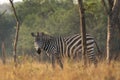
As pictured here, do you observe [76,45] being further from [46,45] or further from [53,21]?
[53,21]

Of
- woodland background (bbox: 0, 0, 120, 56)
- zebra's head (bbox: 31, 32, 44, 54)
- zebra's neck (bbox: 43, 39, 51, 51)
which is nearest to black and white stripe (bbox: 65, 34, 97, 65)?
zebra's neck (bbox: 43, 39, 51, 51)

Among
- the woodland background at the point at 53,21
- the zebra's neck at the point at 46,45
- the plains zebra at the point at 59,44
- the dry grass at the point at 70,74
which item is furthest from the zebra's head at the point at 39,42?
the woodland background at the point at 53,21

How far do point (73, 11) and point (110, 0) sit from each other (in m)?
19.4

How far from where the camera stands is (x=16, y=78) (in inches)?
402

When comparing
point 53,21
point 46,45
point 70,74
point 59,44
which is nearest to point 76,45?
point 59,44

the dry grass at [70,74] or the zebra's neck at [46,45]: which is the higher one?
the zebra's neck at [46,45]

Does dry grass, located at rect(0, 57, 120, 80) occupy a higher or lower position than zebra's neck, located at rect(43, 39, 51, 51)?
lower

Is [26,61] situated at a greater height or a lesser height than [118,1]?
lesser

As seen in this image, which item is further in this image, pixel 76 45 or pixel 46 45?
pixel 46 45

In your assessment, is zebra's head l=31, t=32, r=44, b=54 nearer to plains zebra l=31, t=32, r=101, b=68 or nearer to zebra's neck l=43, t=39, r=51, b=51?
plains zebra l=31, t=32, r=101, b=68

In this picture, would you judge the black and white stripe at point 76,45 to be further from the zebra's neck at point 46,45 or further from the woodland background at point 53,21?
the woodland background at point 53,21

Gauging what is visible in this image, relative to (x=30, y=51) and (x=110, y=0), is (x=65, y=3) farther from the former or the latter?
(x=110, y=0)

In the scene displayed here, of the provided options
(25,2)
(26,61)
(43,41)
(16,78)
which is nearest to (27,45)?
(25,2)

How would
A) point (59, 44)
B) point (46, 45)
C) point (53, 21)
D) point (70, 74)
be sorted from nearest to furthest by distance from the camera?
1. point (70, 74)
2. point (59, 44)
3. point (46, 45)
4. point (53, 21)
